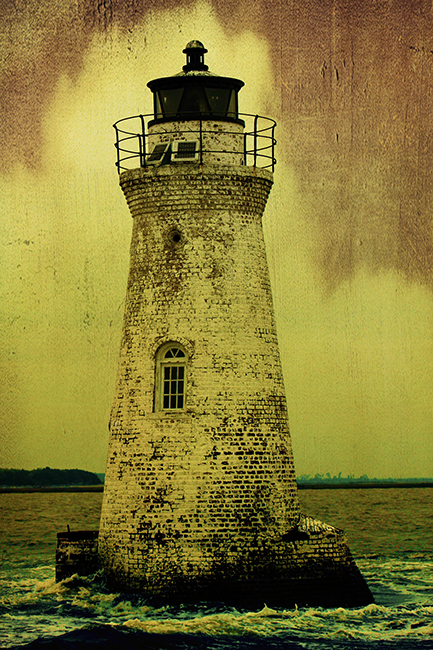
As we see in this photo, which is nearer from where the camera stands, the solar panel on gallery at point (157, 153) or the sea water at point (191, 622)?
the sea water at point (191, 622)

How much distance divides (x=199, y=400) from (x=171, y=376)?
836mm

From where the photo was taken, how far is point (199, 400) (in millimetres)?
20641

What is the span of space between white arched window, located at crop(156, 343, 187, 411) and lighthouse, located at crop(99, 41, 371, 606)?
24mm

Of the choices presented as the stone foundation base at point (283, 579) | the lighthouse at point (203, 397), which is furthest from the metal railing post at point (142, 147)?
the stone foundation base at point (283, 579)

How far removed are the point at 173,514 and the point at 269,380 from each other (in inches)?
128

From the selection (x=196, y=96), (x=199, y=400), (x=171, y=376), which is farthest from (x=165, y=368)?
(x=196, y=96)

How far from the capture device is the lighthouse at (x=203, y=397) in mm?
20219

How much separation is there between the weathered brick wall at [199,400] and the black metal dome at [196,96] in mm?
1337

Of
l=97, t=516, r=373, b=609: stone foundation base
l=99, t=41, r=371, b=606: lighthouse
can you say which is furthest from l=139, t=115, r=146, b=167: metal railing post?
l=97, t=516, r=373, b=609: stone foundation base

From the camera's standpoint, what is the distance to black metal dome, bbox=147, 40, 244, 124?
72.1 feet

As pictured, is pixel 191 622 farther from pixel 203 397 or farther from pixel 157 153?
Answer: pixel 157 153

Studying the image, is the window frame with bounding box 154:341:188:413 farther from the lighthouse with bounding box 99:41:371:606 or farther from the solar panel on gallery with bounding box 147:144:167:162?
the solar panel on gallery with bounding box 147:144:167:162

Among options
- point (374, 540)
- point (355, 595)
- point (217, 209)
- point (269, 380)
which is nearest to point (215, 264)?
point (217, 209)

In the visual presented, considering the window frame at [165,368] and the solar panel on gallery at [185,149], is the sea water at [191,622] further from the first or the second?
the solar panel on gallery at [185,149]
